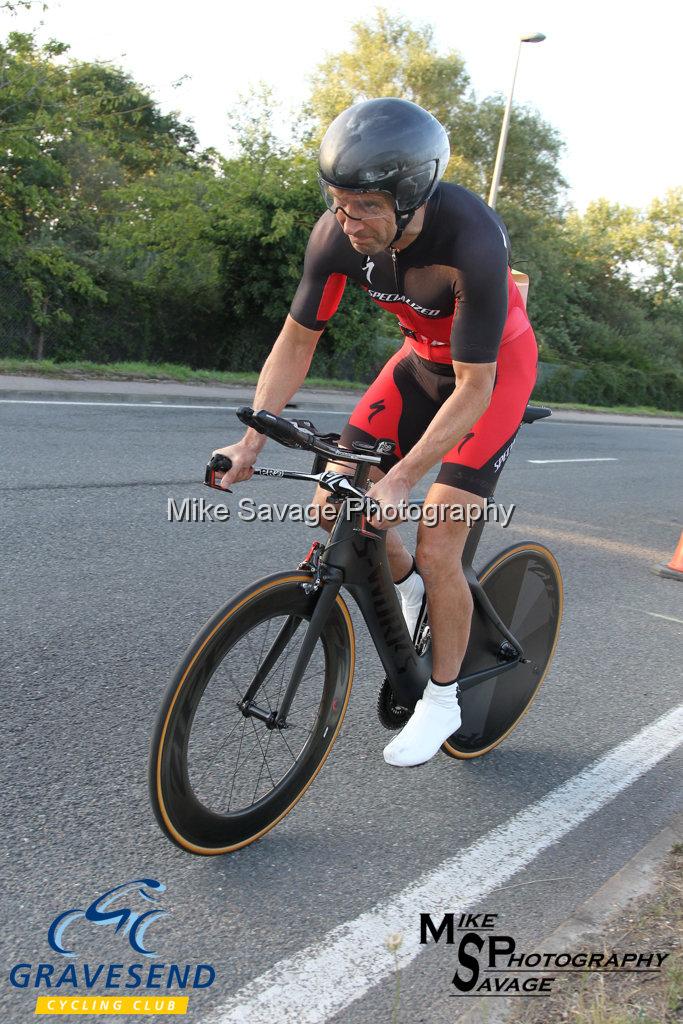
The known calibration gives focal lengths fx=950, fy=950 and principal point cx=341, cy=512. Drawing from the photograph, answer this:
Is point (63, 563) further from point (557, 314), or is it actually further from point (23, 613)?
point (557, 314)

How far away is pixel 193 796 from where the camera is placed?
103 inches

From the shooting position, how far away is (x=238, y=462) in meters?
2.73

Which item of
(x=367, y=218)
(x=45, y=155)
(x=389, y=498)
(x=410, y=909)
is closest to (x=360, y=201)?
(x=367, y=218)

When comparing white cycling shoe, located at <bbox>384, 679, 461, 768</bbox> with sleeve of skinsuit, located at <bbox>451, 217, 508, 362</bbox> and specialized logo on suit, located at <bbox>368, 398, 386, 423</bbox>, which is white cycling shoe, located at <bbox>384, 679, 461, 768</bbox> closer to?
specialized logo on suit, located at <bbox>368, 398, 386, 423</bbox>

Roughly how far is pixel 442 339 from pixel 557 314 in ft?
145

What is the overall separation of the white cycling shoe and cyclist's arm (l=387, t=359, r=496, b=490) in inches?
32.6

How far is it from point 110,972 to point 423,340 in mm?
2021

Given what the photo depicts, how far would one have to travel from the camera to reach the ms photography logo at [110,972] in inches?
85.0

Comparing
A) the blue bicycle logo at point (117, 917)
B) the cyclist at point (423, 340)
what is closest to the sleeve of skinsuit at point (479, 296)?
the cyclist at point (423, 340)

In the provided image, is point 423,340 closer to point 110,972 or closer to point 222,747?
point 222,747

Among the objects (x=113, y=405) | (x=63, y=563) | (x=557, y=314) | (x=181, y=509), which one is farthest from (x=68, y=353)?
(x=557, y=314)

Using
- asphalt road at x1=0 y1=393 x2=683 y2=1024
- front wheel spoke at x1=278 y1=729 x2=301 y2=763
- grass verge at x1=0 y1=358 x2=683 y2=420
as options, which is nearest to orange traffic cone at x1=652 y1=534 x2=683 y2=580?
asphalt road at x1=0 y1=393 x2=683 y2=1024

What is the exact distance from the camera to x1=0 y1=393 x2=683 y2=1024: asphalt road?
95.9 inches

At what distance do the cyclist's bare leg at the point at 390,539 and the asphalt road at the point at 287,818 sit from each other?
751mm
